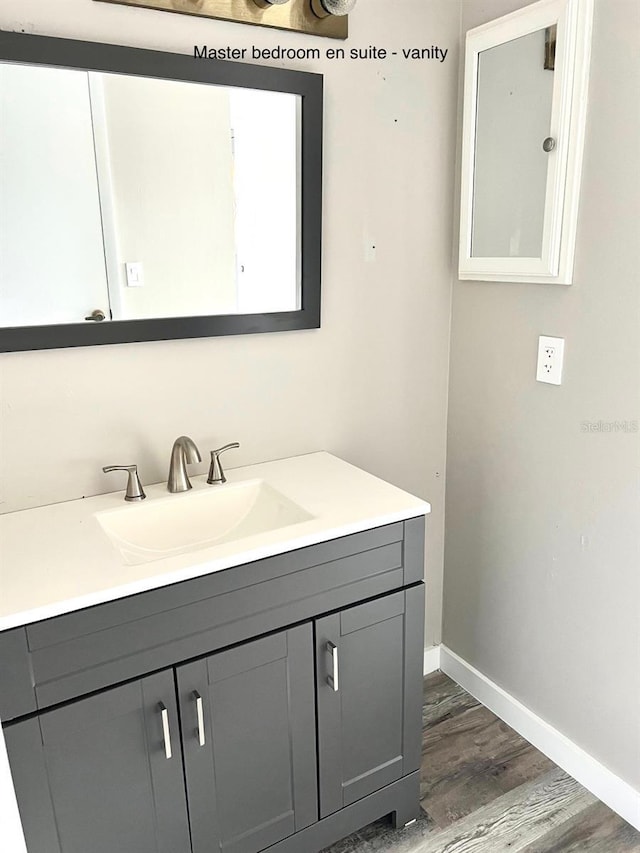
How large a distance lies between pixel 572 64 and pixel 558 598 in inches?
52.5

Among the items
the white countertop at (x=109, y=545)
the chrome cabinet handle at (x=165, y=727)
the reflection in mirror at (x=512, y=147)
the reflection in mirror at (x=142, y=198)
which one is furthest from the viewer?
the reflection in mirror at (x=512, y=147)

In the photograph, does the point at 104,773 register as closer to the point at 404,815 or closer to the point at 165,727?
the point at 165,727

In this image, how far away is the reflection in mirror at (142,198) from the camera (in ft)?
4.58

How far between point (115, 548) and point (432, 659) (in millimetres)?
1369

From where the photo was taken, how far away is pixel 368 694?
1.56 m

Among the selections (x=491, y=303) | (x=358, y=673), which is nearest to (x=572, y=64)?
(x=491, y=303)

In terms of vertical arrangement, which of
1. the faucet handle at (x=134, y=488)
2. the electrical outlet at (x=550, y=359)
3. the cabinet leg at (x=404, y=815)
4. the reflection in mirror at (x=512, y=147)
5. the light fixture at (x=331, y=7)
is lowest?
the cabinet leg at (x=404, y=815)

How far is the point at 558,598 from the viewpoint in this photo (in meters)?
1.82

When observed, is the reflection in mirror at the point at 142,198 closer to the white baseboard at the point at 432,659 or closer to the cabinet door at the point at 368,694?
the cabinet door at the point at 368,694

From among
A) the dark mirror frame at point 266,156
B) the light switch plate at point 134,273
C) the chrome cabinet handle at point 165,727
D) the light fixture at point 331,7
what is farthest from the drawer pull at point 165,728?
the light fixture at point 331,7

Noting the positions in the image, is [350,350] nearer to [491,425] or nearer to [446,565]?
[491,425]

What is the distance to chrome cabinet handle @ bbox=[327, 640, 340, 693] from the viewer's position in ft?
4.80

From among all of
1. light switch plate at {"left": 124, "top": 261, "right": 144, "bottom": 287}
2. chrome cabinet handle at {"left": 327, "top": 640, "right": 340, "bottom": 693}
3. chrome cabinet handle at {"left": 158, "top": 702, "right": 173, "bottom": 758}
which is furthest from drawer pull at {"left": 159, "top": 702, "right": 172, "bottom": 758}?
light switch plate at {"left": 124, "top": 261, "right": 144, "bottom": 287}

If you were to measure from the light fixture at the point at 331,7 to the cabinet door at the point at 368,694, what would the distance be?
1.38 meters
